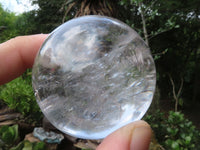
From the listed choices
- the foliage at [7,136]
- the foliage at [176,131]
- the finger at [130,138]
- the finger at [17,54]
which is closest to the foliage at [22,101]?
the foliage at [7,136]

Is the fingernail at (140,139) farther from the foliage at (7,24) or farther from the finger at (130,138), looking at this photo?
the foliage at (7,24)

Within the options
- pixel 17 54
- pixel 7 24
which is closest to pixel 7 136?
pixel 17 54

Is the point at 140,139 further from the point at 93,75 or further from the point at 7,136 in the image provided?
the point at 7,136

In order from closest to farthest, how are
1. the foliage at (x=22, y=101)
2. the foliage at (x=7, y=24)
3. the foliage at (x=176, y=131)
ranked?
the foliage at (x=176, y=131) → the foliage at (x=22, y=101) → the foliage at (x=7, y=24)

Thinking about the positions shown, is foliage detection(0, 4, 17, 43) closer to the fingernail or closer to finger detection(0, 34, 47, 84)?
finger detection(0, 34, 47, 84)

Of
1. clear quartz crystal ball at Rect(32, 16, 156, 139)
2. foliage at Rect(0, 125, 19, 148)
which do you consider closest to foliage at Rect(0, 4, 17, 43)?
foliage at Rect(0, 125, 19, 148)

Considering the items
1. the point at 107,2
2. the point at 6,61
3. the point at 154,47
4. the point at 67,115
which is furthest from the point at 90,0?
the point at 154,47

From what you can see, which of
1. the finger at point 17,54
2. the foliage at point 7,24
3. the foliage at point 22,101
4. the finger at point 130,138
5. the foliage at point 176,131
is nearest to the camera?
the finger at point 130,138
